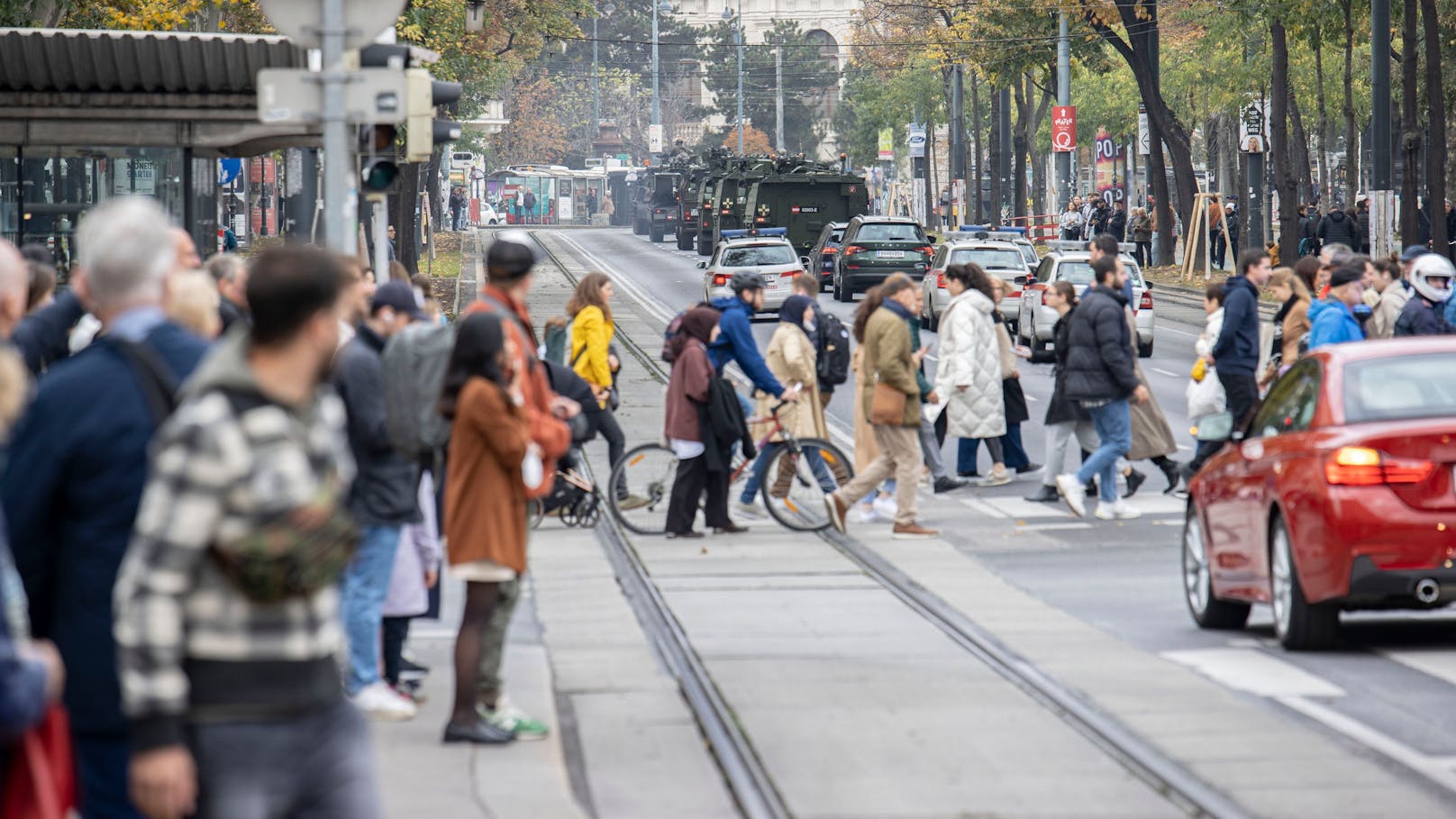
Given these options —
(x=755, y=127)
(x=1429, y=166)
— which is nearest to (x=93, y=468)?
(x=1429, y=166)

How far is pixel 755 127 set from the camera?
137125mm

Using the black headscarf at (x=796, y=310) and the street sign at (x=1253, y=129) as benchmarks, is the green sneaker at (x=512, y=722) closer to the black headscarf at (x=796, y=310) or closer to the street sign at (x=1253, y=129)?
the black headscarf at (x=796, y=310)

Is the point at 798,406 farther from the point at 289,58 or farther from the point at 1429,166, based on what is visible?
the point at 1429,166

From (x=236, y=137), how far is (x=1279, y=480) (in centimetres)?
1149

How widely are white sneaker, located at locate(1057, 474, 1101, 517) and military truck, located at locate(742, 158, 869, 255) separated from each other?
37894mm

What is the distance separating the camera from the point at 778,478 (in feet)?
49.8

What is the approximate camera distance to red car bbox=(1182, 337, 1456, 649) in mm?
9266

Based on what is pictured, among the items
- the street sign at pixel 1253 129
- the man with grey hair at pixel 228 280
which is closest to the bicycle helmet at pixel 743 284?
the man with grey hair at pixel 228 280

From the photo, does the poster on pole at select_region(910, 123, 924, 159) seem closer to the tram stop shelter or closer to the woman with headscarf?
the tram stop shelter

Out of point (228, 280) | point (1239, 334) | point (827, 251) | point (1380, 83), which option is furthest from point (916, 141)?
point (228, 280)

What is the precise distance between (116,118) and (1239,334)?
30.1ft

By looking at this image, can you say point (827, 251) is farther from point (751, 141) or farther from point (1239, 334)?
point (751, 141)

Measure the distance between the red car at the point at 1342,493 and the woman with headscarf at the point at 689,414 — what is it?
449cm

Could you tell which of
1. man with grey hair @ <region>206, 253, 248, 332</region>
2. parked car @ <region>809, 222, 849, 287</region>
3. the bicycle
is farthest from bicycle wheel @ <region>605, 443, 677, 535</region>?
parked car @ <region>809, 222, 849, 287</region>
